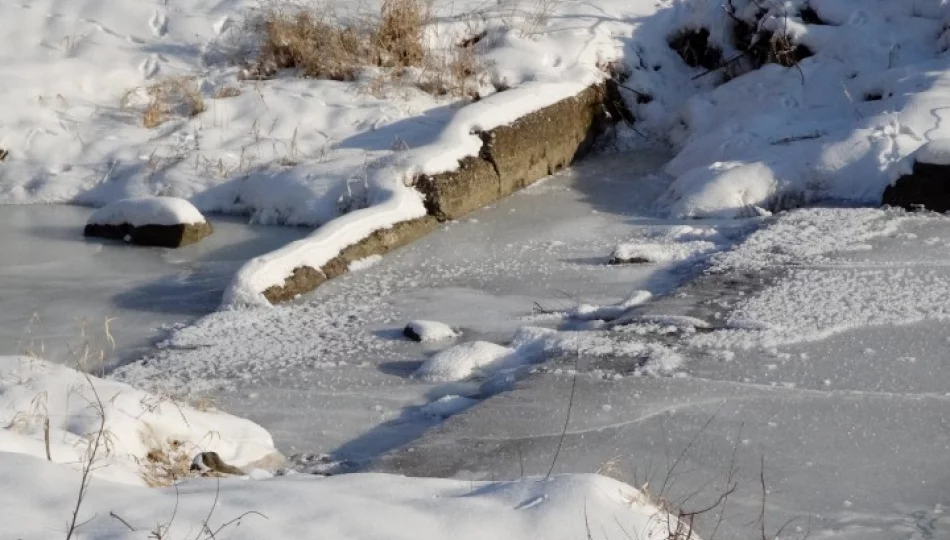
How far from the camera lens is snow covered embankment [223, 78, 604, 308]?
23.4 ft

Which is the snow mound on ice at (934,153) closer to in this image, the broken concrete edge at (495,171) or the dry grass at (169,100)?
the broken concrete edge at (495,171)

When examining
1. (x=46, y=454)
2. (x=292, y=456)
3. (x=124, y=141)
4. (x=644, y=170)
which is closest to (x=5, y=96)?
(x=124, y=141)

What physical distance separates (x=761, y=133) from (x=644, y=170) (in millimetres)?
970

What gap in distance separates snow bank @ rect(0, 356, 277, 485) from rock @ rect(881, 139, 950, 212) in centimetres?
464

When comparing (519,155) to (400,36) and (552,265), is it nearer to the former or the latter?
(552,265)

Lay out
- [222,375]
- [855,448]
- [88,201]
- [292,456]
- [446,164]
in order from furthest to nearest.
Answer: [88,201]
[446,164]
[222,375]
[292,456]
[855,448]

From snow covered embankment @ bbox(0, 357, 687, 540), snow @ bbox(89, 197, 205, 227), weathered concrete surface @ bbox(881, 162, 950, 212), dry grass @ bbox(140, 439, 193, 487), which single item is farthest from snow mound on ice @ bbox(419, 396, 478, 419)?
weathered concrete surface @ bbox(881, 162, 950, 212)

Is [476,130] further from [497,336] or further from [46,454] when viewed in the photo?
[46,454]

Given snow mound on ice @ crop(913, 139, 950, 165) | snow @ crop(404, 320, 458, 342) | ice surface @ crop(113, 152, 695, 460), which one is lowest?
ice surface @ crop(113, 152, 695, 460)

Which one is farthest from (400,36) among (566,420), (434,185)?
(566,420)

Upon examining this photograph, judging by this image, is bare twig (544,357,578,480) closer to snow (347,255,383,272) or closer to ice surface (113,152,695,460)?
ice surface (113,152,695,460)

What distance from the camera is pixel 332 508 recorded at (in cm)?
344

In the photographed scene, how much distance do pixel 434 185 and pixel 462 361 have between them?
2.84m

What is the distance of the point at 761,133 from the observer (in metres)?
9.45
